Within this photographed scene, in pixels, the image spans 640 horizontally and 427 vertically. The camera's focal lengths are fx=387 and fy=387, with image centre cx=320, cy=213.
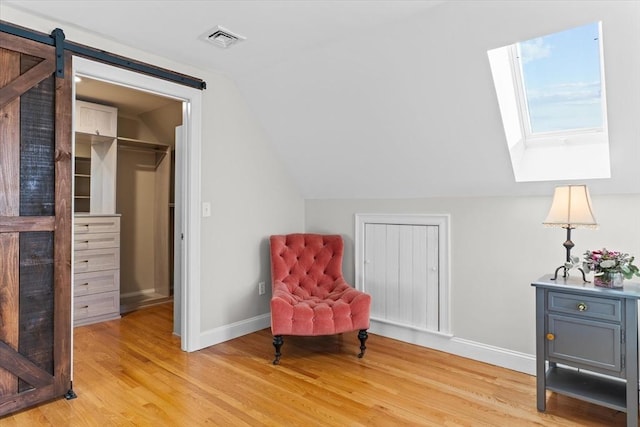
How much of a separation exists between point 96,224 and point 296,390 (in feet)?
9.19

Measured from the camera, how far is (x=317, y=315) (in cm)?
276

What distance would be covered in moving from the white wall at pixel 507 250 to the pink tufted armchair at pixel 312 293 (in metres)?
0.77

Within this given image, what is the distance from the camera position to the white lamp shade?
2.11 meters

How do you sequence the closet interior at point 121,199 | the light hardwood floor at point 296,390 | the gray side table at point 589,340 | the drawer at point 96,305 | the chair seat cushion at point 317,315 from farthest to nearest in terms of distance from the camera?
1. the closet interior at point 121,199
2. the drawer at point 96,305
3. the chair seat cushion at point 317,315
4. the light hardwood floor at point 296,390
5. the gray side table at point 589,340

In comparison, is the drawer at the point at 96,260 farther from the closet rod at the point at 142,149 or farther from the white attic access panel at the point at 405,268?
the white attic access panel at the point at 405,268

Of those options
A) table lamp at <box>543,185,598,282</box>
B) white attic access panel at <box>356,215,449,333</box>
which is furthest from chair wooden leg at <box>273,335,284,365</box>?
table lamp at <box>543,185,598,282</box>

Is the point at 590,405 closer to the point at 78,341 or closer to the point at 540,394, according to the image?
the point at 540,394

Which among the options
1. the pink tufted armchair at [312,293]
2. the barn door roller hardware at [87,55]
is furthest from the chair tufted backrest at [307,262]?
the barn door roller hardware at [87,55]

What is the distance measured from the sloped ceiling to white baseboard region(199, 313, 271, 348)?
4.93 ft

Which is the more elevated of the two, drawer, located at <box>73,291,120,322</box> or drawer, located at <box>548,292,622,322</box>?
drawer, located at <box>548,292,622,322</box>

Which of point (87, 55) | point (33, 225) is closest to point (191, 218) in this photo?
point (33, 225)

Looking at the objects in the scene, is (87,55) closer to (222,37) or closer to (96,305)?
(222,37)

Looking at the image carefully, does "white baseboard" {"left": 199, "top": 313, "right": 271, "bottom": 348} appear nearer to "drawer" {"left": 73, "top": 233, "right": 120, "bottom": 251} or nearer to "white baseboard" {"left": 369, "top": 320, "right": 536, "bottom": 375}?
"white baseboard" {"left": 369, "top": 320, "right": 536, "bottom": 375}

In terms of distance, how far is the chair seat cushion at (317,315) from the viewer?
2736mm
